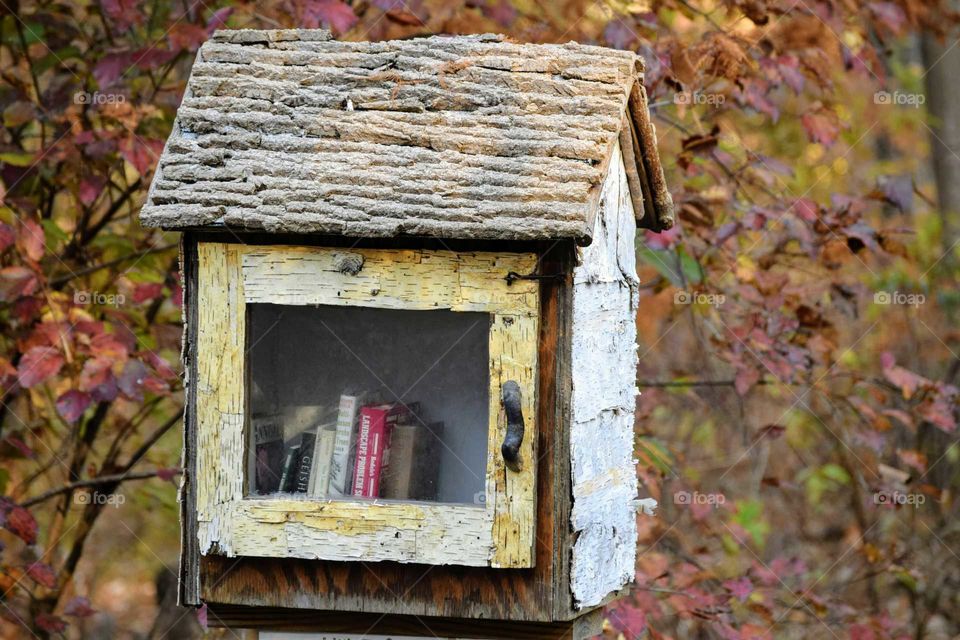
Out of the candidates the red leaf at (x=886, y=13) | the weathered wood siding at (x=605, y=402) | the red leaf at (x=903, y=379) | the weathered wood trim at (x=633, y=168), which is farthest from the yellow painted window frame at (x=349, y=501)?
the red leaf at (x=886, y=13)

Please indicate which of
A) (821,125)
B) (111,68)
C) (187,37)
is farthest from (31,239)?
(821,125)

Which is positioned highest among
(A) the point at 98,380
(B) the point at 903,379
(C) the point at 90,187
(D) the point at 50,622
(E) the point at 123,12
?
(E) the point at 123,12

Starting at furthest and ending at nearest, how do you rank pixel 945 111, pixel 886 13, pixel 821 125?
pixel 945 111 < pixel 886 13 < pixel 821 125

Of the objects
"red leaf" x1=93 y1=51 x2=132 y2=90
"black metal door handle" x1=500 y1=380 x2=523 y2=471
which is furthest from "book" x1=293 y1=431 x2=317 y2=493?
"red leaf" x1=93 y1=51 x2=132 y2=90

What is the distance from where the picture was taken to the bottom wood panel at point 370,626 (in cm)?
226

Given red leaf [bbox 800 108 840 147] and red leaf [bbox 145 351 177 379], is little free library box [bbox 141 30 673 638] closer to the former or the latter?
red leaf [bbox 145 351 177 379]

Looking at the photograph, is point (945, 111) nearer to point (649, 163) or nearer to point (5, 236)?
point (649, 163)

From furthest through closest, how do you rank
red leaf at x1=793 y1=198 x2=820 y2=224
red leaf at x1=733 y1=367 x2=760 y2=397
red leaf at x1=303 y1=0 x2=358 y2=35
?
red leaf at x1=793 y1=198 x2=820 y2=224, red leaf at x1=733 y1=367 x2=760 y2=397, red leaf at x1=303 y1=0 x2=358 y2=35

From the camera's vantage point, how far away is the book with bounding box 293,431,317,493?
7.54 feet

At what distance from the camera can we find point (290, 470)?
7.57 ft

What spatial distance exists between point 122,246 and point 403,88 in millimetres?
1850

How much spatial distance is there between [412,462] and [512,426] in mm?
302

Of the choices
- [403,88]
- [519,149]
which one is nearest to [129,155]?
[403,88]

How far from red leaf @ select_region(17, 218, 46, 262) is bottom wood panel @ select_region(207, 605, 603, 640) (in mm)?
1406
